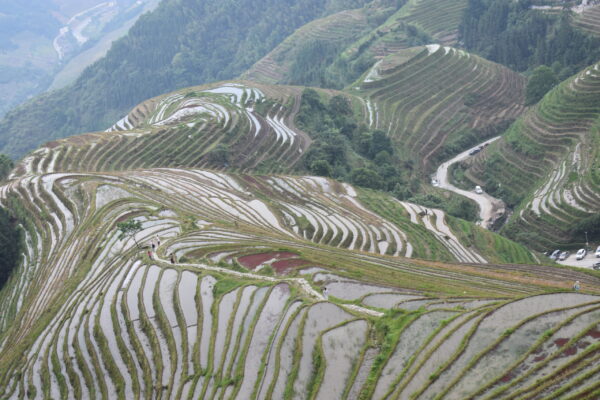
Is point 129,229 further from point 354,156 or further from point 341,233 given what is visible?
point 354,156

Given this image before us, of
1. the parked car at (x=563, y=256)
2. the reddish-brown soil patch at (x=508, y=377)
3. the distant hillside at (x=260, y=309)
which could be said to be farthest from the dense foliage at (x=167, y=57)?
the reddish-brown soil patch at (x=508, y=377)

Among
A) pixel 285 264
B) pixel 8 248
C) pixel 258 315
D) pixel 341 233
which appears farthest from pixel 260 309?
pixel 8 248

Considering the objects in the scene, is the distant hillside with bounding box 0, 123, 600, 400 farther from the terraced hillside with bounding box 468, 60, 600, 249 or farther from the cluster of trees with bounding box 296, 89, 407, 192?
the cluster of trees with bounding box 296, 89, 407, 192

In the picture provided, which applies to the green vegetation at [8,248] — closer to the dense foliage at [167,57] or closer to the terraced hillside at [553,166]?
the terraced hillside at [553,166]

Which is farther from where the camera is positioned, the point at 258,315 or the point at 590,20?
the point at 590,20

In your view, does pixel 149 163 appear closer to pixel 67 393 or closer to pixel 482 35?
pixel 67 393
